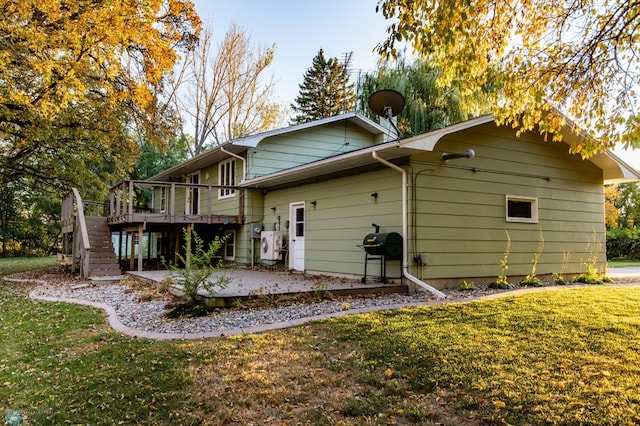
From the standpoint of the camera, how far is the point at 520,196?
8930 millimetres

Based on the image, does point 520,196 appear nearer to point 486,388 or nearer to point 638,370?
point 638,370

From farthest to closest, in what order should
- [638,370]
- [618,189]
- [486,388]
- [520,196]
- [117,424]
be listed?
[618,189]
[520,196]
[638,370]
[486,388]
[117,424]

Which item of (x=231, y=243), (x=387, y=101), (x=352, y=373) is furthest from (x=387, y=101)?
(x=231, y=243)

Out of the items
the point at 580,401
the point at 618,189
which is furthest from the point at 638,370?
the point at 618,189

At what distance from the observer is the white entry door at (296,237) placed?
10.8m

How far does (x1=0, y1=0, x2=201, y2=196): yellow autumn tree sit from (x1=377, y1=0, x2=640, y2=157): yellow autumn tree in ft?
23.2

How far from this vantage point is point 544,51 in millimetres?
5914

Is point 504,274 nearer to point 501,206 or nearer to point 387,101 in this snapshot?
point 501,206

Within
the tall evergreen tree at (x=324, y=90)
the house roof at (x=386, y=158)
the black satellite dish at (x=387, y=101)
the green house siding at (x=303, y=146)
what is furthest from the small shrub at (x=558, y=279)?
the tall evergreen tree at (x=324, y=90)

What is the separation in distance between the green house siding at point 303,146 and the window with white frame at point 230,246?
2347 millimetres

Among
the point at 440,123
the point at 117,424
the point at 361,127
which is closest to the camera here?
the point at 117,424

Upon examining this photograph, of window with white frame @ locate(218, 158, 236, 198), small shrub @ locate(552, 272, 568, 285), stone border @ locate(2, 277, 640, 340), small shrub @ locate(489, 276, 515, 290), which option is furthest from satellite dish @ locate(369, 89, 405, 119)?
window with white frame @ locate(218, 158, 236, 198)

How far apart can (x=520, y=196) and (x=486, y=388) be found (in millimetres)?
6845

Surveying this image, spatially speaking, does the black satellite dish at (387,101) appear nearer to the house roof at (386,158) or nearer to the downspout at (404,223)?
the house roof at (386,158)
